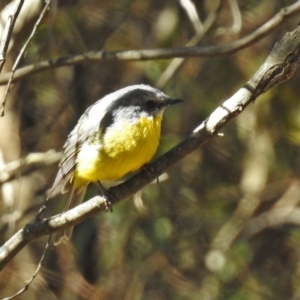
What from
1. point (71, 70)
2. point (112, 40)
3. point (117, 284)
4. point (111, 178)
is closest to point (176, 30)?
point (112, 40)

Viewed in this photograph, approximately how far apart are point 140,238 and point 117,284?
73 centimetres

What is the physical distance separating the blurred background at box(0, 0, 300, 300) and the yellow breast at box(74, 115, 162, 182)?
184 cm

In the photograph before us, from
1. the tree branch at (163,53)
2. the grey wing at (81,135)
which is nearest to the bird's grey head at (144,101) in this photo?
the grey wing at (81,135)

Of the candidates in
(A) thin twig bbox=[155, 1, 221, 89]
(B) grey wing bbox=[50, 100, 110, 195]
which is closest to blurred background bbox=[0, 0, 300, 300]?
(A) thin twig bbox=[155, 1, 221, 89]

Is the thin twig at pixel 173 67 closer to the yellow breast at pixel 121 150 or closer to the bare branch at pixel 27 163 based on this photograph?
the bare branch at pixel 27 163

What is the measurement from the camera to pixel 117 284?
7211mm

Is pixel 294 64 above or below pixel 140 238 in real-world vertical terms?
below

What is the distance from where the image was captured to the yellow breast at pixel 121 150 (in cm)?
447

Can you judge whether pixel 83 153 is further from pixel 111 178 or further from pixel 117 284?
pixel 117 284

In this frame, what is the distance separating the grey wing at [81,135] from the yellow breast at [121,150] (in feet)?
0.31

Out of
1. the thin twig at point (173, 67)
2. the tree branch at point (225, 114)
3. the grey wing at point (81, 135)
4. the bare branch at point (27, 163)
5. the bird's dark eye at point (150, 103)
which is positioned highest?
the thin twig at point (173, 67)

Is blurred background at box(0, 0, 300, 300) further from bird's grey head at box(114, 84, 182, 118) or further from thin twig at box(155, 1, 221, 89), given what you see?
bird's grey head at box(114, 84, 182, 118)

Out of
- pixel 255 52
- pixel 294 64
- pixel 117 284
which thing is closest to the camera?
pixel 294 64

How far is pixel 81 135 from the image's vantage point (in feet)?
16.4
